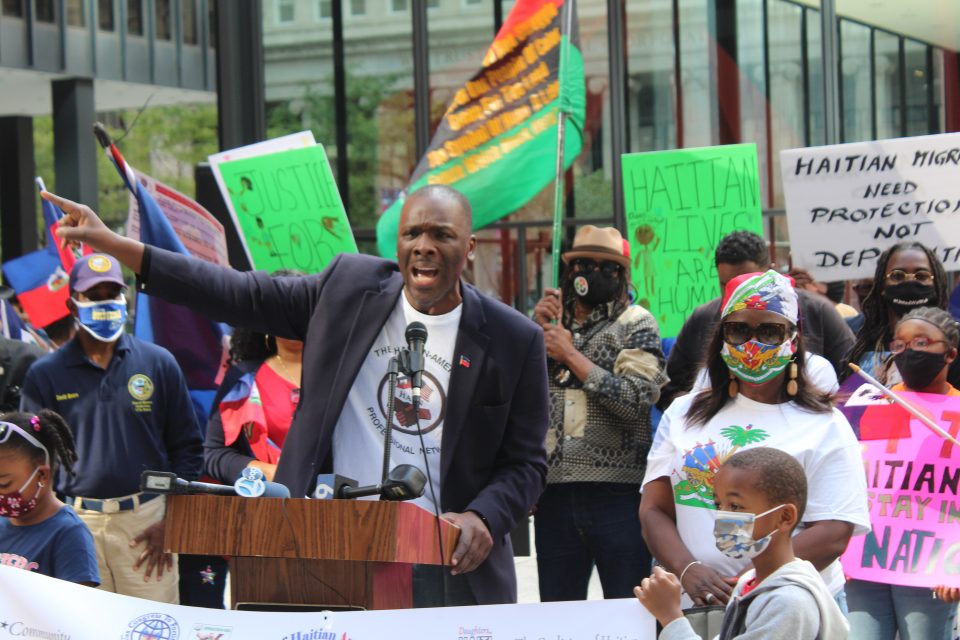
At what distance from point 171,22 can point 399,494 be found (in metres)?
27.1

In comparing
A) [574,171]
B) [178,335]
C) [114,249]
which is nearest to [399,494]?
[114,249]

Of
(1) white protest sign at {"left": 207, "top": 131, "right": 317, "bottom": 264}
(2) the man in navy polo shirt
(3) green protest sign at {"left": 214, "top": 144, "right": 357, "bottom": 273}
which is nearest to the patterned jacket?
(2) the man in navy polo shirt

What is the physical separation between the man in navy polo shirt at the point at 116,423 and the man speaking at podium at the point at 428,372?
2.39 meters

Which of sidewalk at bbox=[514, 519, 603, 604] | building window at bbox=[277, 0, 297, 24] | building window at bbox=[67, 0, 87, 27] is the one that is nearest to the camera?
sidewalk at bbox=[514, 519, 603, 604]

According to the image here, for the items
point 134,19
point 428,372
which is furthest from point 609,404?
point 134,19

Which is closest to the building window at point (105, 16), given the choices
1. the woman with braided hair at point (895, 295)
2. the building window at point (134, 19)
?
the building window at point (134, 19)

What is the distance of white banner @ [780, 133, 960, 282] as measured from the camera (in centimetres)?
754

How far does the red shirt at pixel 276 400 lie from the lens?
21.7ft

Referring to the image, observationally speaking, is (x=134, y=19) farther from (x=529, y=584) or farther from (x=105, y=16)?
(x=529, y=584)

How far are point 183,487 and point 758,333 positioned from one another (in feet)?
6.38

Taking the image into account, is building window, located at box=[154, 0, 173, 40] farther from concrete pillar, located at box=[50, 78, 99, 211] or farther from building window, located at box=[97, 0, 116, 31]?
concrete pillar, located at box=[50, 78, 99, 211]

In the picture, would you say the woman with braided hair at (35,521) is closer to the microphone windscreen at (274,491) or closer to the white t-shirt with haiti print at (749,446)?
the microphone windscreen at (274,491)

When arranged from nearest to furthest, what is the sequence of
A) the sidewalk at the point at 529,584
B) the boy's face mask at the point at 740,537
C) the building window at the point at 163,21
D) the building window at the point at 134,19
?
1. the boy's face mask at the point at 740,537
2. the sidewalk at the point at 529,584
3. the building window at the point at 134,19
4. the building window at the point at 163,21

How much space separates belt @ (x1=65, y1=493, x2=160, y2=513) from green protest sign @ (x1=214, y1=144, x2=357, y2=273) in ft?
7.07
